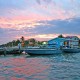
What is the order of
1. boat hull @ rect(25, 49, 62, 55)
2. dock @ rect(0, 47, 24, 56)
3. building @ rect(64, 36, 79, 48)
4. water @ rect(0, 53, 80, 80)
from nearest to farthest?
water @ rect(0, 53, 80, 80) → boat hull @ rect(25, 49, 62, 55) → dock @ rect(0, 47, 24, 56) → building @ rect(64, 36, 79, 48)

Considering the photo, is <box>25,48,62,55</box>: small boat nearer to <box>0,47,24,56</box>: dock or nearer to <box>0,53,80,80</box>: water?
<box>0,47,24,56</box>: dock

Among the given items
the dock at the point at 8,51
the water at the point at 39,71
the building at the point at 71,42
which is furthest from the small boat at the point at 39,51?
the building at the point at 71,42

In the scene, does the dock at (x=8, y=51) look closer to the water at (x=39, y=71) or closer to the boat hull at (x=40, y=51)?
the boat hull at (x=40, y=51)

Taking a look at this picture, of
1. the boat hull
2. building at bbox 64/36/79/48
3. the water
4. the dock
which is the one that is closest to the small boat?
the boat hull

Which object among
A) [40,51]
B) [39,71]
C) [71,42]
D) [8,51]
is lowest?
[39,71]

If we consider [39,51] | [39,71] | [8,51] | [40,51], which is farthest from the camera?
[8,51]

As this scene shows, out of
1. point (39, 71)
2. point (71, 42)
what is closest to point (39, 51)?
point (39, 71)

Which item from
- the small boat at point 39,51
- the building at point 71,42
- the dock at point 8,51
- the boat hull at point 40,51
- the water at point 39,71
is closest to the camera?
the water at point 39,71

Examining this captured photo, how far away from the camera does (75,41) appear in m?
138

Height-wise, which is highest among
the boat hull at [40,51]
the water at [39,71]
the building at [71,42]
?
the building at [71,42]

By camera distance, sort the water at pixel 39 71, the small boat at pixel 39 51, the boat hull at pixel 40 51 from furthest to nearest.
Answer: the small boat at pixel 39 51, the boat hull at pixel 40 51, the water at pixel 39 71

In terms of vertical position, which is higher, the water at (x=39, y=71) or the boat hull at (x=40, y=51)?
the boat hull at (x=40, y=51)

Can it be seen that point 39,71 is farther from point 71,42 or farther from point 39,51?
point 71,42

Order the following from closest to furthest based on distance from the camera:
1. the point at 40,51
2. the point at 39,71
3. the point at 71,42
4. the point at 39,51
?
1. the point at 39,71
2. the point at 39,51
3. the point at 40,51
4. the point at 71,42
